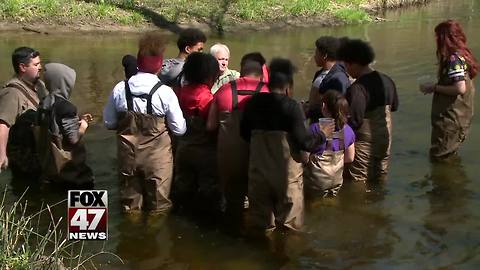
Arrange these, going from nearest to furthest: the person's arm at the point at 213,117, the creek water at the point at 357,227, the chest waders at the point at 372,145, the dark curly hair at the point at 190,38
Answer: the creek water at the point at 357,227
the person's arm at the point at 213,117
the dark curly hair at the point at 190,38
the chest waders at the point at 372,145

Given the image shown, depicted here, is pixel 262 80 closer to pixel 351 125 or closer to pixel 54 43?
pixel 351 125

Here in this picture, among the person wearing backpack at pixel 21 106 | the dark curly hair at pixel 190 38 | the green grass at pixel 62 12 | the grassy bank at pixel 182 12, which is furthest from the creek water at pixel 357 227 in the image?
the grassy bank at pixel 182 12

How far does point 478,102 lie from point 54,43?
37.2 feet

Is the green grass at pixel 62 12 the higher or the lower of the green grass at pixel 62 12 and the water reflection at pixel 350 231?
the higher

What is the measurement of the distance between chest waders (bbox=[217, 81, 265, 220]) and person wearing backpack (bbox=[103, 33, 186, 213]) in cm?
40

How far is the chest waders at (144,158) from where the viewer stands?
5820 millimetres

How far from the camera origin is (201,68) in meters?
6.04

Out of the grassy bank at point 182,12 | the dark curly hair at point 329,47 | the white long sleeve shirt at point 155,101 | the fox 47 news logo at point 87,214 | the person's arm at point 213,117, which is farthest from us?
the grassy bank at point 182,12

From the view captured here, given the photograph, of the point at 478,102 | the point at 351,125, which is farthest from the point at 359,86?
the point at 478,102

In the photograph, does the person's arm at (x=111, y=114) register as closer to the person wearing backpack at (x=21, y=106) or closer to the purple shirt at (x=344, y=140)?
the person wearing backpack at (x=21, y=106)

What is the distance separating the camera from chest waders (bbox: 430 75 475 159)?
24.5ft

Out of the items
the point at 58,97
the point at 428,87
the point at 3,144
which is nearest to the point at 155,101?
the point at 58,97

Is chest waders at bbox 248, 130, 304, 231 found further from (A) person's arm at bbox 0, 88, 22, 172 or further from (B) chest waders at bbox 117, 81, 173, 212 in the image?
(A) person's arm at bbox 0, 88, 22, 172

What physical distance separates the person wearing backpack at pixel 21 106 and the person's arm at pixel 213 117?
1925 millimetres
